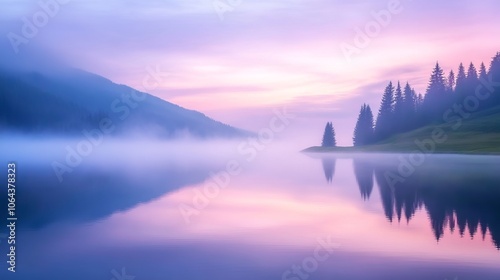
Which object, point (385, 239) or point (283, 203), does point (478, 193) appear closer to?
point (283, 203)

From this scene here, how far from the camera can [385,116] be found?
185m

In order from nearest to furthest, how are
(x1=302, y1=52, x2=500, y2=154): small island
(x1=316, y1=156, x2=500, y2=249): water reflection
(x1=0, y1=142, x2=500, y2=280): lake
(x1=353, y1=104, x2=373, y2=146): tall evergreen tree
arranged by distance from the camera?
(x1=0, y1=142, x2=500, y2=280): lake, (x1=316, y1=156, x2=500, y2=249): water reflection, (x1=302, y1=52, x2=500, y2=154): small island, (x1=353, y1=104, x2=373, y2=146): tall evergreen tree

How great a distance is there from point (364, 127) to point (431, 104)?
26568 millimetres

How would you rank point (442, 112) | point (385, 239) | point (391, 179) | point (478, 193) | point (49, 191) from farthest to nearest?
point (442, 112) < point (391, 179) < point (49, 191) < point (478, 193) < point (385, 239)

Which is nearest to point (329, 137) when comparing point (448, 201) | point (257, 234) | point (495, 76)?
point (495, 76)

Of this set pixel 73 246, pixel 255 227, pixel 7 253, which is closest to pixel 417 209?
pixel 255 227

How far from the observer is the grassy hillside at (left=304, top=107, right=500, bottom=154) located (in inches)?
5581

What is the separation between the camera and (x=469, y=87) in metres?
184

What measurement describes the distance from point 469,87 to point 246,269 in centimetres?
18378

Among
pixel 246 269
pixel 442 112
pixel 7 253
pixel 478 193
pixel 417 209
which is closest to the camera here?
pixel 246 269

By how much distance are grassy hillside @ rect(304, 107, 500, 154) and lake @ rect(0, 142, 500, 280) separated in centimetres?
10012

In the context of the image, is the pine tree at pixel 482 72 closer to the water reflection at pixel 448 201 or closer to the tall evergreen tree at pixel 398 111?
the tall evergreen tree at pixel 398 111

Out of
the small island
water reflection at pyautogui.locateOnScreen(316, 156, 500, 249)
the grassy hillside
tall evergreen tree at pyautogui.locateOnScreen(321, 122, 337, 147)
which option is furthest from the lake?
tall evergreen tree at pyautogui.locateOnScreen(321, 122, 337, 147)

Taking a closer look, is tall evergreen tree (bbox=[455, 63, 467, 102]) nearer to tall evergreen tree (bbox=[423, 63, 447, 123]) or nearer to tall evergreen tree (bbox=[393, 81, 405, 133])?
tall evergreen tree (bbox=[423, 63, 447, 123])
